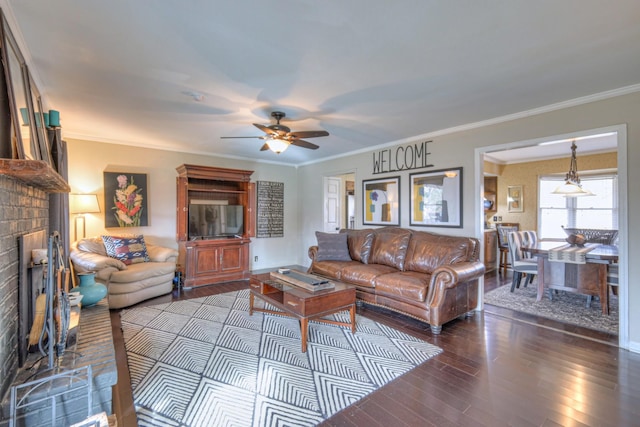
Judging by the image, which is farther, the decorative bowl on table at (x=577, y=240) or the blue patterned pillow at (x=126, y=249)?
the decorative bowl on table at (x=577, y=240)

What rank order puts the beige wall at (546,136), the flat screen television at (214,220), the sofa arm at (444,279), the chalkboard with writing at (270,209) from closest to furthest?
the beige wall at (546,136), the sofa arm at (444,279), the flat screen television at (214,220), the chalkboard with writing at (270,209)

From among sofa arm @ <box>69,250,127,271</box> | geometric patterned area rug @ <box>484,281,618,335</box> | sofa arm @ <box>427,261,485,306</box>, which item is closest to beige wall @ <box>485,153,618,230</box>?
geometric patterned area rug @ <box>484,281,618,335</box>

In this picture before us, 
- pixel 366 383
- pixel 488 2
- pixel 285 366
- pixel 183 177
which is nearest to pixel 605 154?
pixel 488 2

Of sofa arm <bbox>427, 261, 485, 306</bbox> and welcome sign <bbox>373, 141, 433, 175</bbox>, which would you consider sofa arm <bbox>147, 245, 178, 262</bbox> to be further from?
sofa arm <bbox>427, 261, 485, 306</bbox>

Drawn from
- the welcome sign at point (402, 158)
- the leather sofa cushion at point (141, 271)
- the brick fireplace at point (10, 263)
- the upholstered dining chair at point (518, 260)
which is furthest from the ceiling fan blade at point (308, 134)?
the upholstered dining chair at point (518, 260)

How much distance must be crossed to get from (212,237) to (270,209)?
1465 mm

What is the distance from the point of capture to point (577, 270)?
156 inches

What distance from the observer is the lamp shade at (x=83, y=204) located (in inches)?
163

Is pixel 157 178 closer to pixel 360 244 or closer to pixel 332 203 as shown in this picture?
pixel 332 203

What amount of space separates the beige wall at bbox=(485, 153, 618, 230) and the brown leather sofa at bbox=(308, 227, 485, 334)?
388cm

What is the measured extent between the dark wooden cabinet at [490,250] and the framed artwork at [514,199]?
922mm

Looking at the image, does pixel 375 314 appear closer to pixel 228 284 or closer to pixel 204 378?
pixel 204 378

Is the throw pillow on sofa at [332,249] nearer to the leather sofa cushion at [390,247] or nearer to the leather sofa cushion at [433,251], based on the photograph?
the leather sofa cushion at [390,247]

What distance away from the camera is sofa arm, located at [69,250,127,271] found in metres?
3.60
